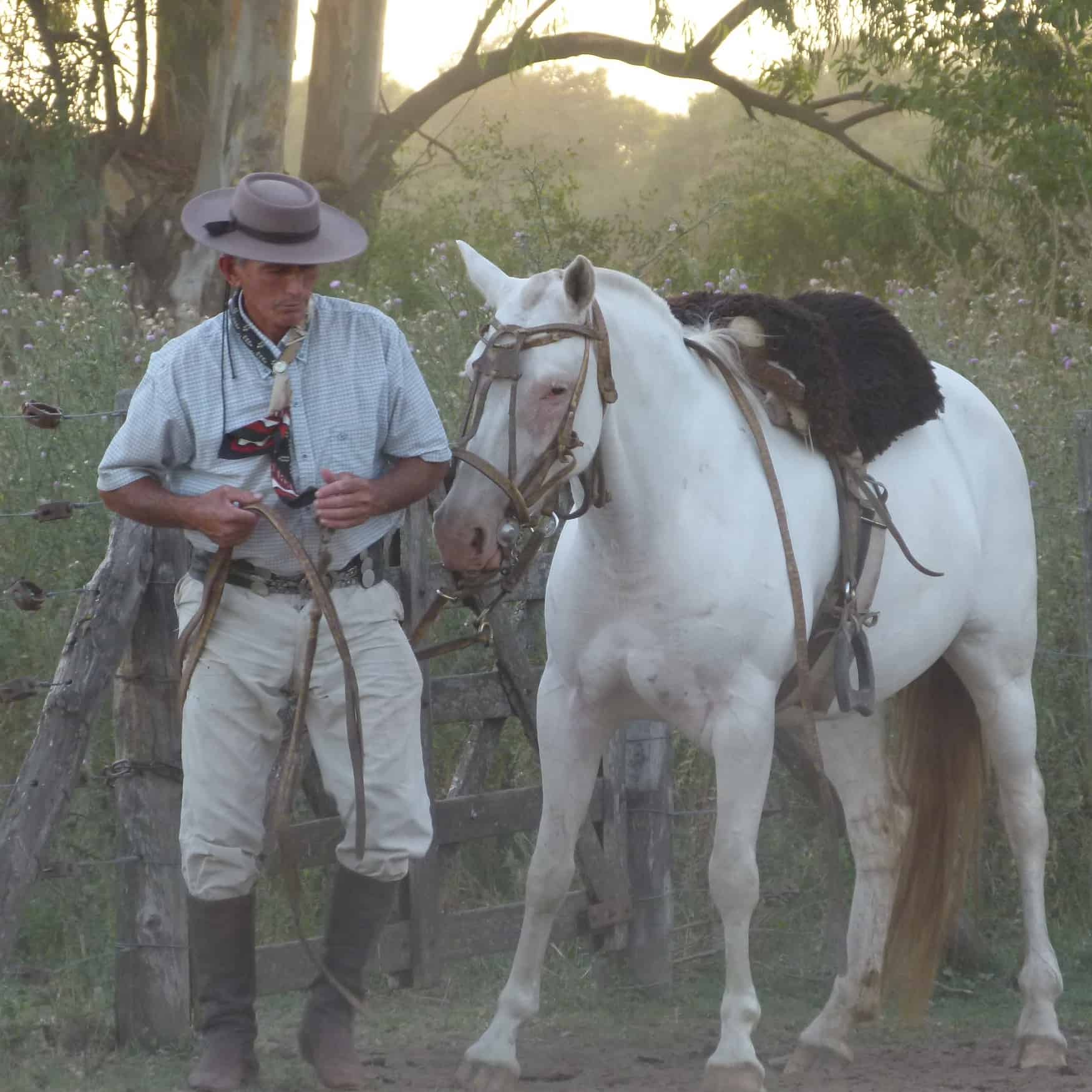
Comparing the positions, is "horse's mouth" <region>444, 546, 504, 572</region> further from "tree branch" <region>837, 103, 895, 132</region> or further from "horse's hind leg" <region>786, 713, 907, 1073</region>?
"tree branch" <region>837, 103, 895, 132</region>

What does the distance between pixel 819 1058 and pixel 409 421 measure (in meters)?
2.07

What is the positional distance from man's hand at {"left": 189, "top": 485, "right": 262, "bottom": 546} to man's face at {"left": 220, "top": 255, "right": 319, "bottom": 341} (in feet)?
1.33

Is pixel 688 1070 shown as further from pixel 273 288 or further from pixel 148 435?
pixel 273 288

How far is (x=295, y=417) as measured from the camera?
365 centimetres

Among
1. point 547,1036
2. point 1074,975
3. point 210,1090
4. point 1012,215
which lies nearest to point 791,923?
point 1074,975

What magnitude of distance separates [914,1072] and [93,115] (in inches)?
517

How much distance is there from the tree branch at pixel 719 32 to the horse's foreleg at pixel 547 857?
1344 cm

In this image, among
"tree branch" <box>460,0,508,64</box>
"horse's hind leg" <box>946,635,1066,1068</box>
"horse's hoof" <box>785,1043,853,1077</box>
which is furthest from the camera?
"tree branch" <box>460,0,508,64</box>

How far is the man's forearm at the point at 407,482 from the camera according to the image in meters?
3.66

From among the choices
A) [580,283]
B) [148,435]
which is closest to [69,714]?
[148,435]

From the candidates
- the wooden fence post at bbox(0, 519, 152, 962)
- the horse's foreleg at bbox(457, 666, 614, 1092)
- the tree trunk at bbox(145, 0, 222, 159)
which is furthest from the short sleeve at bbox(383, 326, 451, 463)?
the tree trunk at bbox(145, 0, 222, 159)

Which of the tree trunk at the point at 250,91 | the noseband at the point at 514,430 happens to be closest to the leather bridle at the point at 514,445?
the noseband at the point at 514,430

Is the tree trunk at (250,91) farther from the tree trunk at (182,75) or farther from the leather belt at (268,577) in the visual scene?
the leather belt at (268,577)

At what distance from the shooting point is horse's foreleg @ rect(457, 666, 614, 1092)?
157 inches
